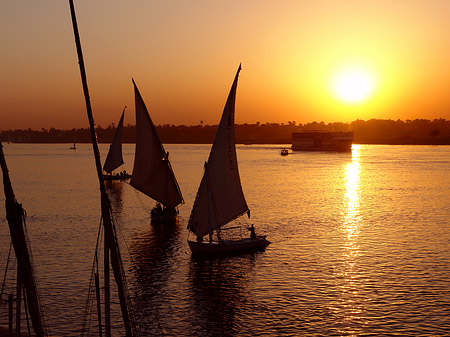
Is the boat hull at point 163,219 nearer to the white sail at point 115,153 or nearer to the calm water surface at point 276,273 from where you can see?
the calm water surface at point 276,273

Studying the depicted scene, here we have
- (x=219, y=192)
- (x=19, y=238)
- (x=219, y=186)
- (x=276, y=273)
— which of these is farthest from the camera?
(x=219, y=192)

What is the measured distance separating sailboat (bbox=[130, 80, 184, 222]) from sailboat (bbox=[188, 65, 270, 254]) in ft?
52.9

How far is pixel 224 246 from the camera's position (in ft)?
168

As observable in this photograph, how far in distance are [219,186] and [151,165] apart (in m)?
19.2

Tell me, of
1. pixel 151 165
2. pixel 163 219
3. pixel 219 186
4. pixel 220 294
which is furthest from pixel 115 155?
pixel 220 294

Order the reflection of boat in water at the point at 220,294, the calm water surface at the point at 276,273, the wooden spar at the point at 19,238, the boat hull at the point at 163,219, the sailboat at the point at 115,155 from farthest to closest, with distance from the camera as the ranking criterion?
1. the sailboat at the point at 115,155
2. the boat hull at the point at 163,219
3. the calm water surface at the point at 276,273
4. the reflection of boat in water at the point at 220,294
5. the wooden spar at the point at 19,238

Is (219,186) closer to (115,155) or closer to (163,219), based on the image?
(163,219)

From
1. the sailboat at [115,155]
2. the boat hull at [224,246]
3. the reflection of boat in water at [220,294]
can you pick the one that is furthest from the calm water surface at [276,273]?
the sailboat at [115,155]

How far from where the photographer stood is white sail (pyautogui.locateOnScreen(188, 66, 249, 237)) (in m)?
48.4

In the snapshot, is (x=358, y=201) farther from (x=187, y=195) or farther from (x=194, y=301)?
(x=194, y=301)

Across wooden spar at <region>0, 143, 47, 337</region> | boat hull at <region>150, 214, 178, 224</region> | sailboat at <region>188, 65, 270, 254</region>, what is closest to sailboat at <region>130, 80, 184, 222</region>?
boat hull at <region>150, 214, 178, 224</region>

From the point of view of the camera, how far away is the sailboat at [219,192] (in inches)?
1907

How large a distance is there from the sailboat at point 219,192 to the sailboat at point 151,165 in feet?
52.9

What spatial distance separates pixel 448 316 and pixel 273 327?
11.6 metres
